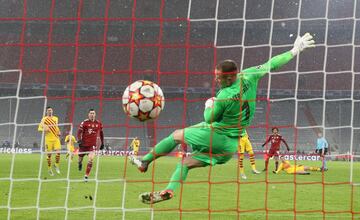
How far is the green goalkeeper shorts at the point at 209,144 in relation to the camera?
A: 5.77 meters

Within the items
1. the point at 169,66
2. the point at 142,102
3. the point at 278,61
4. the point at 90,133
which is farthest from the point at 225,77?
the point at 169,66

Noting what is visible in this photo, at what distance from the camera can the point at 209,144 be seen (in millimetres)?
5766

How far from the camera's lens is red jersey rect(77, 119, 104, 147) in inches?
539

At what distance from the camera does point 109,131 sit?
26.4 m

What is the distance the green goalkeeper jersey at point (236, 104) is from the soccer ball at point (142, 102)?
0.58 metres

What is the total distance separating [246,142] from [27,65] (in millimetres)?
14911

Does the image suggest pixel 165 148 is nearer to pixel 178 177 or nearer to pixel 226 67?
pixel 178 177

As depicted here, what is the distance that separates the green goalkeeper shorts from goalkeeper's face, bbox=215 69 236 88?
1.51 ft

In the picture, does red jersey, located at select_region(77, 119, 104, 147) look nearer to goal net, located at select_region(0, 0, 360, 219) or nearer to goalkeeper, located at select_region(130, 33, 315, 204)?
goal net, located at select_region(0, 0, 360, 219)

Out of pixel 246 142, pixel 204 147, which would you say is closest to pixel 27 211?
pixel 204 147

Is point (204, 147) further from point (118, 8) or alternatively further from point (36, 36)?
point (36, 36)

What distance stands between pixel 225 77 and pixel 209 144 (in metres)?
0.69

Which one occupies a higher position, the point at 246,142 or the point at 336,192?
the point at 246,142

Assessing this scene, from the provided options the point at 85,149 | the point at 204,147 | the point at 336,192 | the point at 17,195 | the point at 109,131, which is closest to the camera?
the point at 204,147
